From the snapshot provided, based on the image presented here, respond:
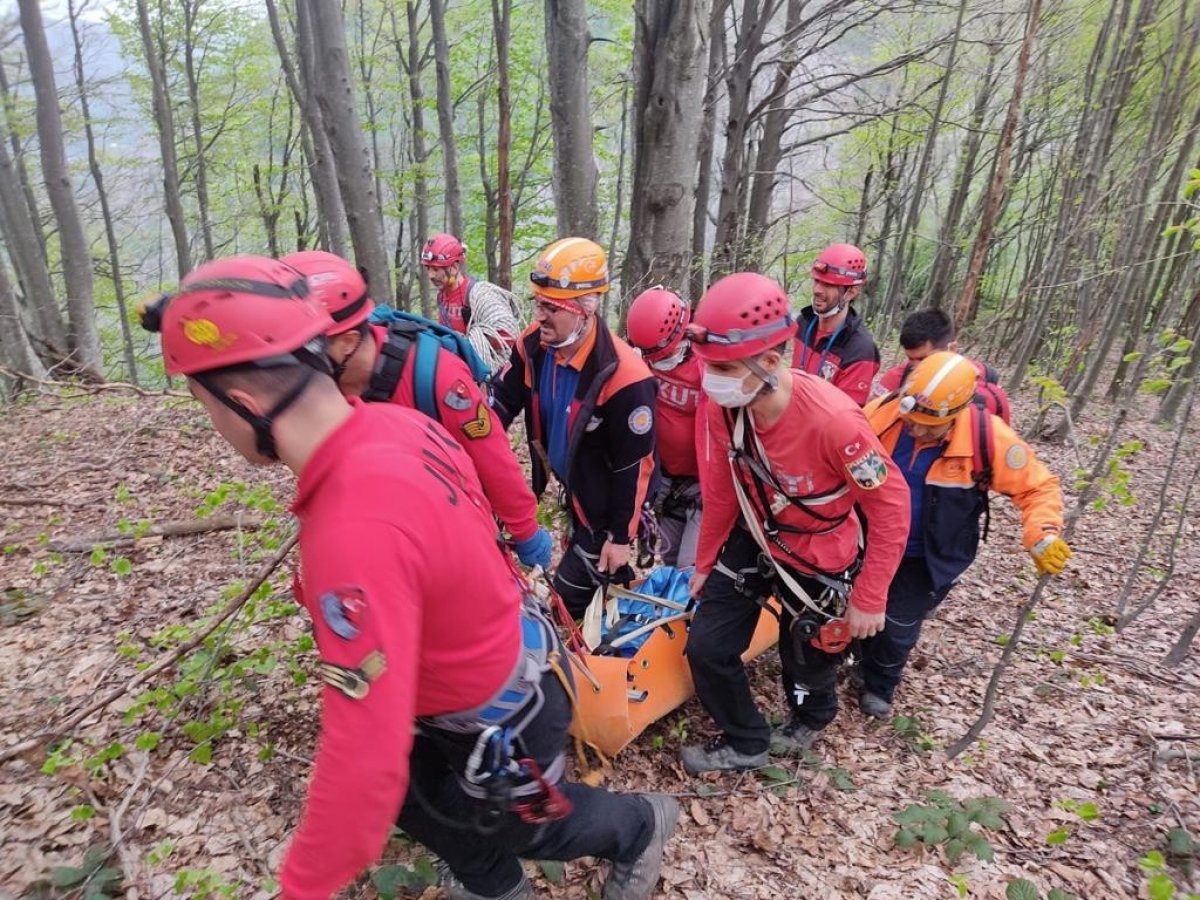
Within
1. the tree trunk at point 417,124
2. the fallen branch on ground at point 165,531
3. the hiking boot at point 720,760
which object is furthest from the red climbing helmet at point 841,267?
the tree trunk at point 417,124

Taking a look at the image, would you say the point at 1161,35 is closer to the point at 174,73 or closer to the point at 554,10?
the point at 554,10

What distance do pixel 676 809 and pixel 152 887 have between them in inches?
83.0

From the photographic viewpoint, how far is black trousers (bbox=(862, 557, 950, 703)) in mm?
3752

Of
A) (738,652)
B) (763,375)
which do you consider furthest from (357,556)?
(738,652)

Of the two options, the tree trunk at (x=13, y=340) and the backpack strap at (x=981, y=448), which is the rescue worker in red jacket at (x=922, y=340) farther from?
the tree trunk at (x=13, y=340)

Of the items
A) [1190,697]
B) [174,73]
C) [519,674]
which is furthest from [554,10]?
[174,73]

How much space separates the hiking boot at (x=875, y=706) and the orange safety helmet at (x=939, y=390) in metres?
1.75

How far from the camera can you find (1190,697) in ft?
13.5

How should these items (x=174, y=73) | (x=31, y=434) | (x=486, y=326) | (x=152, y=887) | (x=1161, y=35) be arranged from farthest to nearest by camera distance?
(x=174, y=73) → (x=1161, y=35) → (x=31, y=434) → (x=486, y=326) → (x=152, y=887)

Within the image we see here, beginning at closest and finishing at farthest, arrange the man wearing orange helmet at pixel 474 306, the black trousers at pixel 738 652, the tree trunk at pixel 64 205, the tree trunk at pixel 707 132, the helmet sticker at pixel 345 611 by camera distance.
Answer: the helmet sticker at pixel 345 611
the black trousers at pixel 738 652
the man wearing orange helmet at pixel 474 306
the tree trunk at pixel 707 132
the tree trunk at pixel 64 205

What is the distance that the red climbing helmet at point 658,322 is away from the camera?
4.09 meters

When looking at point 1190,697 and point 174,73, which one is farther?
point 174,73

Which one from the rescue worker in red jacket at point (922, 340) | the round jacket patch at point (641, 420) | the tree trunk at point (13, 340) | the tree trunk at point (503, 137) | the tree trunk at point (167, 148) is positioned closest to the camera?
the round jacket patch at point (641, 420)

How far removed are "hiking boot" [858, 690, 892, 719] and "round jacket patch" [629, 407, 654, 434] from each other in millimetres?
2224
